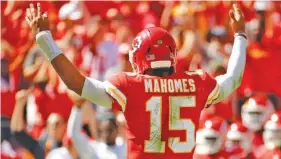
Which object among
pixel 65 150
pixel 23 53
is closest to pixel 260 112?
pixel 65 150

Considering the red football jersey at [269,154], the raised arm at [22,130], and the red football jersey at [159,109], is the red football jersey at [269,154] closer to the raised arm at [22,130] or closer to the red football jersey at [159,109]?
the raised arm at [22,130]

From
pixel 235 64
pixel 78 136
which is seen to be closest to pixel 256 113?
pixel 78 136

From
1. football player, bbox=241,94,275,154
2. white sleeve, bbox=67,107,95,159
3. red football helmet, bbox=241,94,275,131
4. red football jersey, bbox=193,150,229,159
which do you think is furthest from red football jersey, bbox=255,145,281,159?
white sleeve, bbox=67,107,95,159

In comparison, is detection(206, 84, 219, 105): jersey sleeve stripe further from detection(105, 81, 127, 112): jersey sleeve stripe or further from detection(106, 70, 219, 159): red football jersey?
detection(105, 81, 127, 112): jersey sleeve stripe

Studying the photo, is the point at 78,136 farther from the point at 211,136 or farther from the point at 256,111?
the point at 256,111

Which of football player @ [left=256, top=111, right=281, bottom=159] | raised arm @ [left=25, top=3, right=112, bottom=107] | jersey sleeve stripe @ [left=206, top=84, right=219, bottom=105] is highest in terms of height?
raised arm @ [left=25, top=3, right=112, bottom=107]

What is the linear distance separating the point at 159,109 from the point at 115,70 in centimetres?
559

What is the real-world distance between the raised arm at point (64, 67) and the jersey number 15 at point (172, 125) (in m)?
0.24

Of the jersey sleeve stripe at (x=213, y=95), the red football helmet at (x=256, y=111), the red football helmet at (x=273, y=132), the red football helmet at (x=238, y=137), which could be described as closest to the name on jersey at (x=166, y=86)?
the jersey sleeve stripe at (x=213, y=95)

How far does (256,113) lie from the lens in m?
9.56

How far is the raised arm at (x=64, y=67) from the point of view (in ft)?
16.6

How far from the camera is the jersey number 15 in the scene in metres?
5.18

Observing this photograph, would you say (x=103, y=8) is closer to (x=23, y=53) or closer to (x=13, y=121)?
(x=23, y=53)

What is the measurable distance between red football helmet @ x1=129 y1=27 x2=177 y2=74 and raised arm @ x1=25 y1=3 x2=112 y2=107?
10.2 inches
